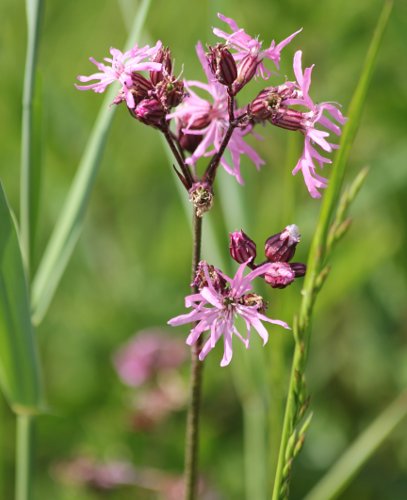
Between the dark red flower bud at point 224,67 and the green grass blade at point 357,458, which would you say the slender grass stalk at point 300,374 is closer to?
the dark red flower bud at point 224,67

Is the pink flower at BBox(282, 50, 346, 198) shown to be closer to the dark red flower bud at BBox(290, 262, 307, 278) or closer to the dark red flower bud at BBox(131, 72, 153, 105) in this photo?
the dark red flower bud at BBox(290, 262, 307, 278)

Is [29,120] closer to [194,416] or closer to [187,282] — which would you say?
[194,416]

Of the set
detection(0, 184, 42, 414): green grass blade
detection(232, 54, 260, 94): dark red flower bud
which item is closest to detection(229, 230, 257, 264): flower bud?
detection(232, 54, 260, 94): dark red flower bud

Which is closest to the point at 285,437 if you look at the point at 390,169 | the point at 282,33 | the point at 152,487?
the point at 152,487

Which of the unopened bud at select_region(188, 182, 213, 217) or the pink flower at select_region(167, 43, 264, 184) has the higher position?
the pink flower at select_region(167, 43, 264, 184)

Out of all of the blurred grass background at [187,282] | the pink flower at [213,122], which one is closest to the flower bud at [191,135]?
the pink flower at [213,122]

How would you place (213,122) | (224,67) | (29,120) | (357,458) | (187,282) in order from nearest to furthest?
(224,67)
(213,122)
(29,120)
(357,458)
(187,282)

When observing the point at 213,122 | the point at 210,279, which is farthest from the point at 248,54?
the point at 210,279
